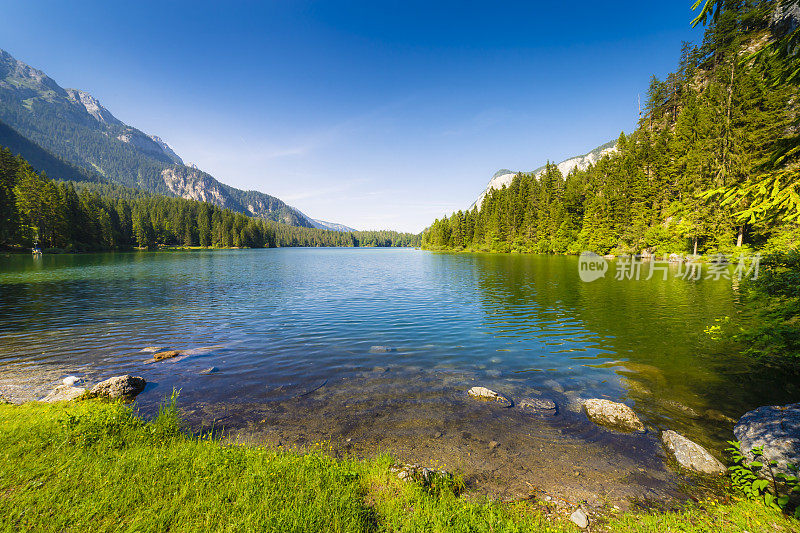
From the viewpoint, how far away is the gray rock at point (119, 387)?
433 inches

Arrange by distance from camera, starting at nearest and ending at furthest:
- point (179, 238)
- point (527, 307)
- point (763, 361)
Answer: point (763, 361), point (527, 307), point (179, 238)

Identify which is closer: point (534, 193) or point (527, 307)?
point (527, 307)

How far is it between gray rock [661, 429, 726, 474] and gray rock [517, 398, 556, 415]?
123 inches

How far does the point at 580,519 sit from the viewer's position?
5.99m

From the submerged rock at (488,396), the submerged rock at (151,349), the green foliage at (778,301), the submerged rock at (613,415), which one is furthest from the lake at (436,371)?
the green foliage at (778,301)

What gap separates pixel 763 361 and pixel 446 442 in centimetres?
1620

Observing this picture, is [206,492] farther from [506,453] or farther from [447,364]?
[447,364]

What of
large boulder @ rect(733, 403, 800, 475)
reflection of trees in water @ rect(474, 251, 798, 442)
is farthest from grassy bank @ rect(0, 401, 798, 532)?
reflection of trees in water @ rect(474, 251, 798, 442)

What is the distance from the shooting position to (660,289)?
34688mm

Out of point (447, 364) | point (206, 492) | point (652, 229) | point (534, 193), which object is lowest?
point (447, 364)

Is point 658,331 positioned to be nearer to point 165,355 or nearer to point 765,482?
point 765,482

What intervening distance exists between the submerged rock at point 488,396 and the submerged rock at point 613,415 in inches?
105

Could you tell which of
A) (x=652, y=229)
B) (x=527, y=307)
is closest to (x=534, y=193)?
(x=652, y=229)

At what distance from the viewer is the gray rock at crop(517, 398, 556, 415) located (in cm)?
1084
